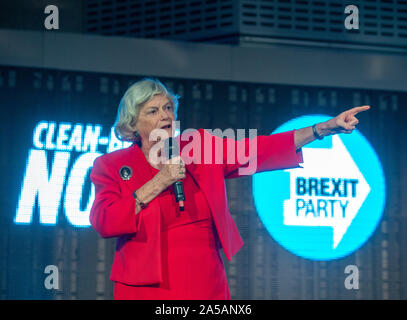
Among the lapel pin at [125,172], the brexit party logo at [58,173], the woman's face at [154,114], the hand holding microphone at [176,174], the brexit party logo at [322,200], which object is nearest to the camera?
the hand holding microphone at [176,174]

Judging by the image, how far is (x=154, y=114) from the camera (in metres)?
2.54

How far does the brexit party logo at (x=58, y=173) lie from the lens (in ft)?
16.5

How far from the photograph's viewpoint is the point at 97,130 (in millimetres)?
5188

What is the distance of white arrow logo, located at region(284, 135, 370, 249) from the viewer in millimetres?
5266

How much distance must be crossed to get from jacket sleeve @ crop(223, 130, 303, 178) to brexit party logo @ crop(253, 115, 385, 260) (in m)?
2.70

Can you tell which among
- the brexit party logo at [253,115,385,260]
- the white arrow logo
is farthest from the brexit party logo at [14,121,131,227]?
the white arrow logo

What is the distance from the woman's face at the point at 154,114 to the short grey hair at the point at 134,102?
0.02 m

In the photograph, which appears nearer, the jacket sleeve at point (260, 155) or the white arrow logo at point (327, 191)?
the jacket sleeve at point (260, 155)

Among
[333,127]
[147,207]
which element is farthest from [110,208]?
[333,127]

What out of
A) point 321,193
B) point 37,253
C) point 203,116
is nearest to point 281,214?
point 321,193

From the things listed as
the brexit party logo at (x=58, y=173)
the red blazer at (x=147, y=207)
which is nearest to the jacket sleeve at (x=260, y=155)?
the red blazer at (x=147, y=207)

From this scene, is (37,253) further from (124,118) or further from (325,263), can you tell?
(124,118)

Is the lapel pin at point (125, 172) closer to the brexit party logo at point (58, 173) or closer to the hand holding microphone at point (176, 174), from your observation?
the hand holding microphone at point (176, 174)

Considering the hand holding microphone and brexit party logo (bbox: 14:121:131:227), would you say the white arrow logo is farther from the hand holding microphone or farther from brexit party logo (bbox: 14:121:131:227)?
the hand holding microphone
